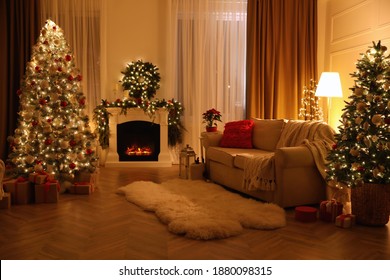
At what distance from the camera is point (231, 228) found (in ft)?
11.0

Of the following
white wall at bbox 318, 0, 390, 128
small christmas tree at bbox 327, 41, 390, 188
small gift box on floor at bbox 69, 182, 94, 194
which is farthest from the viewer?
white wall at bbox 318, 0, 390, 128

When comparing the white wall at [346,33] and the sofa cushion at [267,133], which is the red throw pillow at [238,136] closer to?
the sofa cushion at [267,133]

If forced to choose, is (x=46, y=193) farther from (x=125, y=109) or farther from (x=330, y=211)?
(x=330, y=211)

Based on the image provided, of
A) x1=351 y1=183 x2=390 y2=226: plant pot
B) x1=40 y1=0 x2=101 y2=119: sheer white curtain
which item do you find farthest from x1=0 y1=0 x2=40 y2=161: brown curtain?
x1=351 y1=183 x2=390 y2=226: plant pot

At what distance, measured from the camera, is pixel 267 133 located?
5270 mm

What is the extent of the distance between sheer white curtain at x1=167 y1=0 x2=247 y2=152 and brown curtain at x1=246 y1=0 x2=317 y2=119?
0.87 feet

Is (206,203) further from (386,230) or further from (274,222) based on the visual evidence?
(386,230)

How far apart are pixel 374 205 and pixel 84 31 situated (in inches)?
219

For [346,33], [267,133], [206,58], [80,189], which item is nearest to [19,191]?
[80,189]

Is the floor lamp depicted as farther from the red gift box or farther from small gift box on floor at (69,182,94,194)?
the red gift box

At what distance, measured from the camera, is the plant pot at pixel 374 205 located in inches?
141

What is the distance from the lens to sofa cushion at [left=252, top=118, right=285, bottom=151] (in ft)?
16.9

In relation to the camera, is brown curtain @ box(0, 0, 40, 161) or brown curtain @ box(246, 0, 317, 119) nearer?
brown curtain @ box(0, 0, 40, 161)

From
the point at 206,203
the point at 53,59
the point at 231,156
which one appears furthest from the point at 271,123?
the point at 53,59
